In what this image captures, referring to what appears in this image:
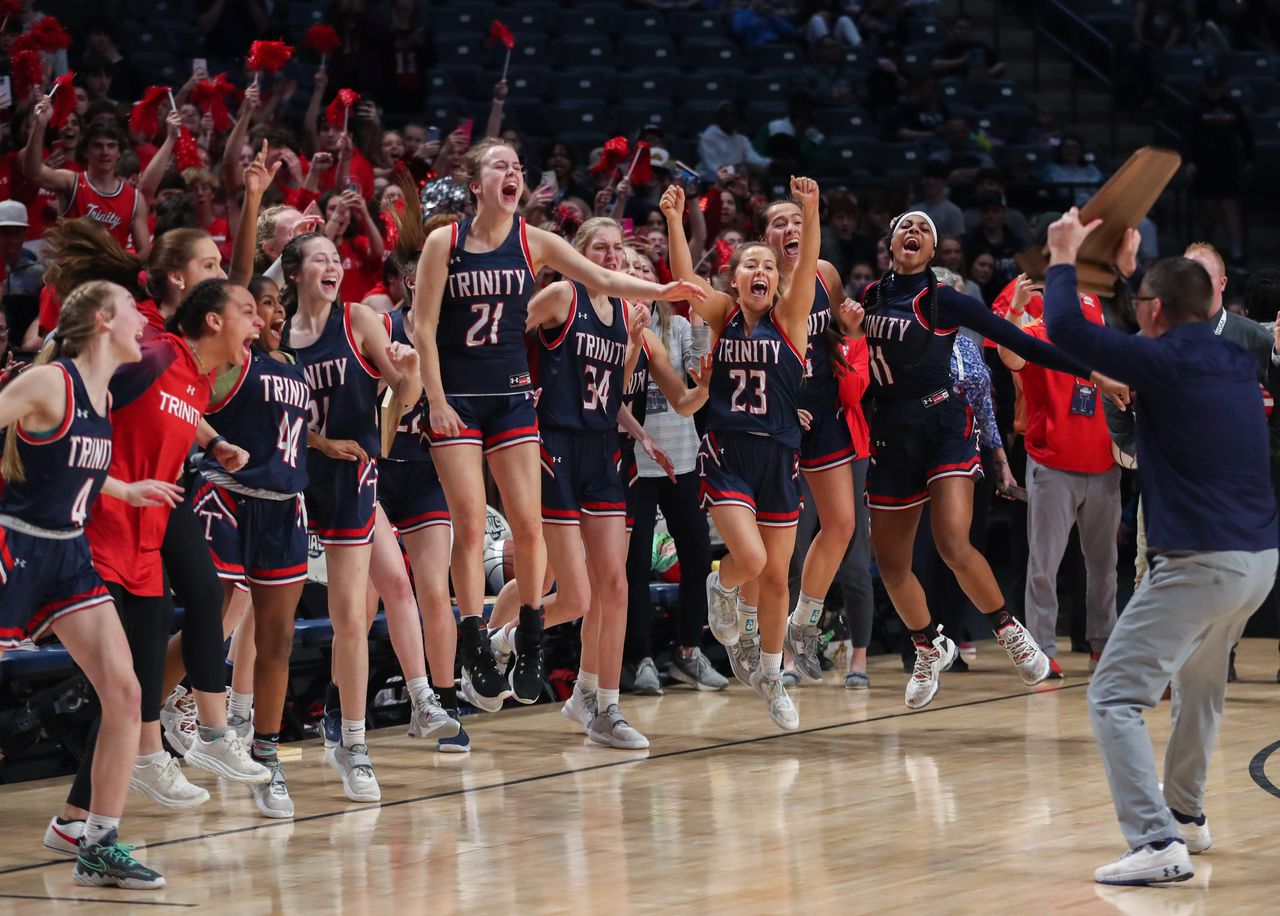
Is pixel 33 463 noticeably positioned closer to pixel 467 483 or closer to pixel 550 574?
pixel 467 483

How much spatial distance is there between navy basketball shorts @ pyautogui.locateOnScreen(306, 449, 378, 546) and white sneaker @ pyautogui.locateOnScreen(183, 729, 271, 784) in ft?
2.70

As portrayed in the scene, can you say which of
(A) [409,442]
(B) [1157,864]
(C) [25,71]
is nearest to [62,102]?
(C) [25,71]

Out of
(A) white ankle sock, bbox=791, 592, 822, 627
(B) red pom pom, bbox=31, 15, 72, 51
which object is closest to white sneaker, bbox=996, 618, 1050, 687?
(A) white ankle sock, bbox=791, 592, 822, 627

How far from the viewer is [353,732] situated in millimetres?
6746

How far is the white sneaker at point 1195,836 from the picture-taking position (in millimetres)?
5500

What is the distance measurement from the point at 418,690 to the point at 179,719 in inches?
40.0

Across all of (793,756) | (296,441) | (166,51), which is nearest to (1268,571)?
(793,756)

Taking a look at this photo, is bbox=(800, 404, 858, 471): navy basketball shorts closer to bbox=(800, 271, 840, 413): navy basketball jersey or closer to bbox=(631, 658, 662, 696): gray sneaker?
bbox=(800, 271, 840, 413): navy basketball jersey

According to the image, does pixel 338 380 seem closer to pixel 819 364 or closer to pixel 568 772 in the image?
pixel 568 772

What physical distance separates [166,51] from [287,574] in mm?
8310

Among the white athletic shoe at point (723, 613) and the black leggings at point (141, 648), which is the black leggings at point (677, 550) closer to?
the white athletic shoe at point (723, 613)

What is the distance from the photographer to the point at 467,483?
7.18 meters

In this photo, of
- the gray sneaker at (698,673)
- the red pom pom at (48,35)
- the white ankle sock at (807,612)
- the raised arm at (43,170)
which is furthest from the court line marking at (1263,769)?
the red pom pom at (48,35)

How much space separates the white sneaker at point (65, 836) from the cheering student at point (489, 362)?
1.85 metres
